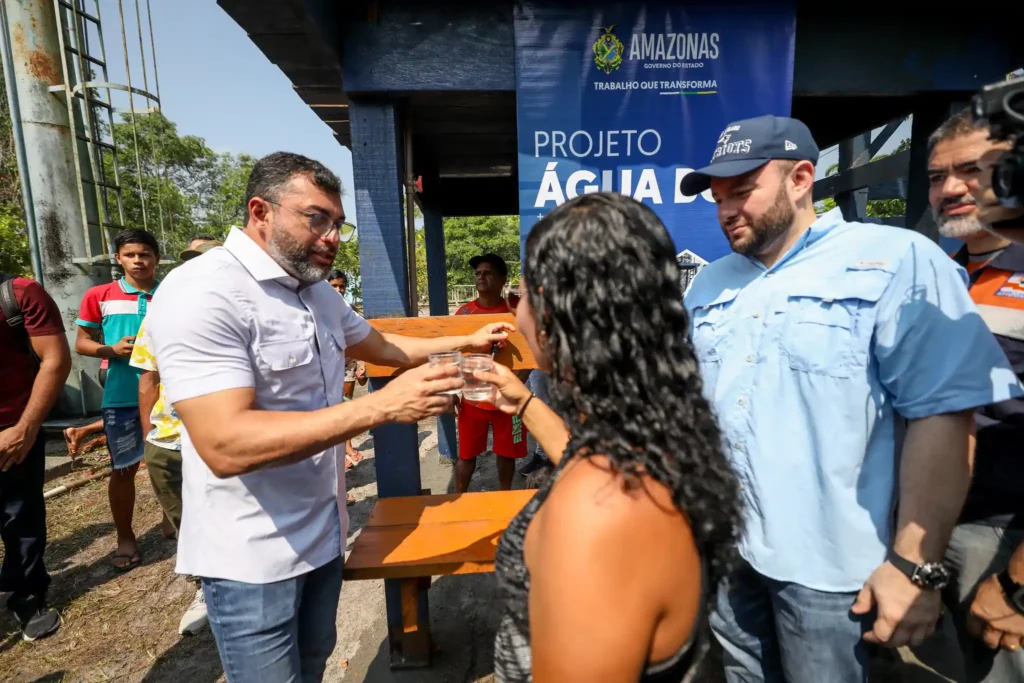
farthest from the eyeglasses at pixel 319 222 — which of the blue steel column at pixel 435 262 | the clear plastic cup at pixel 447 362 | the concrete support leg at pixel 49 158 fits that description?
the concrete support leg at pixel 49 158

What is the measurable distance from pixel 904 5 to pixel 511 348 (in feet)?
8.40

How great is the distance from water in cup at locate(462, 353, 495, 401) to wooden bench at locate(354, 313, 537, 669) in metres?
0.38

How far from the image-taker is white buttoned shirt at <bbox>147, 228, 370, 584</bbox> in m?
1.42

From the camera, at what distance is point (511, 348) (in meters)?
2.44

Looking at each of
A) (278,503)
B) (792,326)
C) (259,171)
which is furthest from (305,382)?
(792,326)

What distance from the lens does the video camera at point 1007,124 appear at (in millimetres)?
998

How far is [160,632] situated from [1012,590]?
3826 mm

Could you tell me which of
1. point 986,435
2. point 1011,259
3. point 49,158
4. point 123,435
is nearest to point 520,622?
point 986,435

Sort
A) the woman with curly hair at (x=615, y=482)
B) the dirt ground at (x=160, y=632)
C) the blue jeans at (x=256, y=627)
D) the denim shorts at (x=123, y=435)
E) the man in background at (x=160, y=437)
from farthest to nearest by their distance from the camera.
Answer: the denim shorts at (x=123, y=435), the man in background at (x=160, y=437), the dirt ground at (x=160, y=632), the blue jeans at (x=256, y=627), the woman with curly hair at (x=615, y=482)

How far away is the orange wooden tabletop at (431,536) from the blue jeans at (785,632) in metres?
0.92

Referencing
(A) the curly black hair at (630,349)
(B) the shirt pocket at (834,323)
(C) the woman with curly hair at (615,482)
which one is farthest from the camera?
(B) the shirt pocket at (834,323)

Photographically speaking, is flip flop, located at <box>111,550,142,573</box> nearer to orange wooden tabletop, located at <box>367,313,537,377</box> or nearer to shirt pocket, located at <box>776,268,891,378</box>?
orange wooden tabletop, located at <box>367,313,537,377</box>

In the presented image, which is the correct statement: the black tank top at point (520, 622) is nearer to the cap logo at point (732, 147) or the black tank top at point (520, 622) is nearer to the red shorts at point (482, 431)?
the cap logo at point (732, 147)

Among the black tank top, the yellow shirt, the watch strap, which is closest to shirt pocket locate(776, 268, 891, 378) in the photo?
the watch strap
